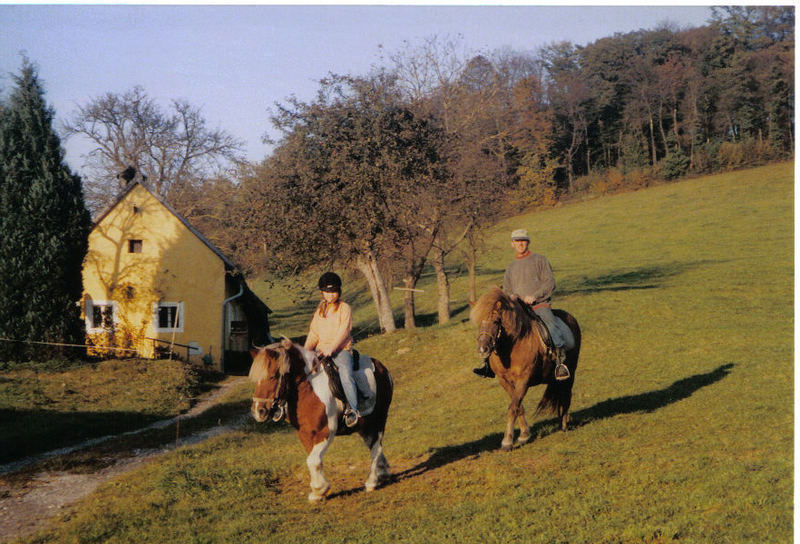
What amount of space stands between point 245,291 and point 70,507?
2263 cm

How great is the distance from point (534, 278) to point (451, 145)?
18.5m

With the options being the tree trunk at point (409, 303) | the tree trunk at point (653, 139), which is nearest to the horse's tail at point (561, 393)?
the tree trunk at point (409, 303)

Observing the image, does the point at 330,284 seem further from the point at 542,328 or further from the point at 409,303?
the point at 409,303

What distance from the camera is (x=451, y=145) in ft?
93.1

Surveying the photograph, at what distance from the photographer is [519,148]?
52344 mm

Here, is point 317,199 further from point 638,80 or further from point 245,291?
point 638,80

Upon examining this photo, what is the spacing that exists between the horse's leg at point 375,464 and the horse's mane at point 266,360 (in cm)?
167

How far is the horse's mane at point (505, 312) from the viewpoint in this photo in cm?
951

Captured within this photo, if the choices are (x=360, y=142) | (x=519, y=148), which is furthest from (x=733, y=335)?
(x=519, y=148)

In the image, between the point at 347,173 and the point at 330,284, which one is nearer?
the point at 330,284

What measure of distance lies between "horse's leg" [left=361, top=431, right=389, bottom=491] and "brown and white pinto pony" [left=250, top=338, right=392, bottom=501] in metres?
0.03

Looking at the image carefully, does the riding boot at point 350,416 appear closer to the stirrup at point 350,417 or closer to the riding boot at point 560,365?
the stirrup at point 350,417

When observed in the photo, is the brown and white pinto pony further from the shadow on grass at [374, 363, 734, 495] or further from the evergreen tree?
the evergreen tree

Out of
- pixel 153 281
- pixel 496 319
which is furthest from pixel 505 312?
pixel 153 281
